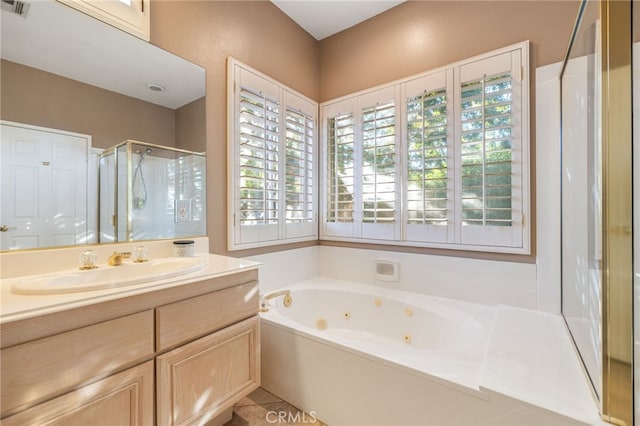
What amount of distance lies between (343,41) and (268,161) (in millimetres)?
1440

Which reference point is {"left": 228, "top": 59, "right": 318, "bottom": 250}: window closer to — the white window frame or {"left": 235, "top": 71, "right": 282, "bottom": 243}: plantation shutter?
{"left": 235, "top": 71, "right": 282, "bottom": 243}: plantation shutter

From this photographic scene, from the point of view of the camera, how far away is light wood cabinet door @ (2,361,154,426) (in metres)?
0.79

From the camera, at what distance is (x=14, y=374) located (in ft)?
2.46

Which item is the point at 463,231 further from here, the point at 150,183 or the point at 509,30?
the point at 150,183

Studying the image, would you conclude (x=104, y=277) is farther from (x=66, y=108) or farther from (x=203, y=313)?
(x=66, y=108)

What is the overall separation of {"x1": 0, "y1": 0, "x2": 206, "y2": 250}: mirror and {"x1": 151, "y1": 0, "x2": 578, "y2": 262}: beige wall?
27 centimetres

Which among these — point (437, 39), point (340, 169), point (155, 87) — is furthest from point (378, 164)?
point (155, 87)

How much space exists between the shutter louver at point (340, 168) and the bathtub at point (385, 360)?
69 centimetres

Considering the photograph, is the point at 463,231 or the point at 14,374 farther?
the point at 463,231

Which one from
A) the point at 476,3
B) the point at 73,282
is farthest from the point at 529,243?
the point at 73,282

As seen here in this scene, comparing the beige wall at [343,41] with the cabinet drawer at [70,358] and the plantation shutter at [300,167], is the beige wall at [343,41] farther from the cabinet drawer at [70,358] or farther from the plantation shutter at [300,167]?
the cabinet drawer at [70,358]

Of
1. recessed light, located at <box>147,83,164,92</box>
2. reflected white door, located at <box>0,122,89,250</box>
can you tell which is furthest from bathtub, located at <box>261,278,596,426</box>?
recessed light, located at <box>147,83,164,92</box>

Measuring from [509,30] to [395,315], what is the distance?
6.93 ft

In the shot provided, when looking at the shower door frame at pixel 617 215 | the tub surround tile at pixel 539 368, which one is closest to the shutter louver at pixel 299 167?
the tub surround tile at pixel 539 368
